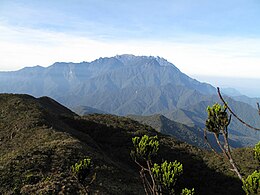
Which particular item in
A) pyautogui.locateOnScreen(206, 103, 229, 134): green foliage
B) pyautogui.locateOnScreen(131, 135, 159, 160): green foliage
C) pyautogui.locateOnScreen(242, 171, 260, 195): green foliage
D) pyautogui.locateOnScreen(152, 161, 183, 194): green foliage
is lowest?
pyautogui.locateOnScreen(152, 161, 183, 194): green foliage

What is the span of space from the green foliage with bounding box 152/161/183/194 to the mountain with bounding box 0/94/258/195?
352 centimetres

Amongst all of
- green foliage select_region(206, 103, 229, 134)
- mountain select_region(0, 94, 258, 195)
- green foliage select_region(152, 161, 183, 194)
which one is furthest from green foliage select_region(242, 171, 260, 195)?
mountain select_region(0, 94, 258, 195)

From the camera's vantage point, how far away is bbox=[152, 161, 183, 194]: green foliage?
24.4 ft

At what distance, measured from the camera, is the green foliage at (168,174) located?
24.4 ft

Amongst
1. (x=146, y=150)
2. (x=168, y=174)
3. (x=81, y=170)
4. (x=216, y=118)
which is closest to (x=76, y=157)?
(x=81, y=170)

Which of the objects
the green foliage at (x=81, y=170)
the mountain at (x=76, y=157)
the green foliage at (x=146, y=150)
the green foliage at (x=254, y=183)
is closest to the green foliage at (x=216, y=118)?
the green foliage at (x=254, y=183)

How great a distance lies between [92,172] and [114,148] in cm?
3180

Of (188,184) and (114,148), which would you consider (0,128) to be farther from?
(188,184)

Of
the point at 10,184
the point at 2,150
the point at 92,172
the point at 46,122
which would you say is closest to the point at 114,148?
the point at 46,122

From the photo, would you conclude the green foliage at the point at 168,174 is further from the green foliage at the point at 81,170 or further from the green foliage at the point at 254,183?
the green foliage at the point at 81,170

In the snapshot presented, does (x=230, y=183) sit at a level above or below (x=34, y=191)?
below

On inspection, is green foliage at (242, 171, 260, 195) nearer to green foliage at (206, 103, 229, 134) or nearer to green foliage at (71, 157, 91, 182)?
green foliage at (206, 103, 229, 134)

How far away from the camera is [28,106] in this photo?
67188 millimetres

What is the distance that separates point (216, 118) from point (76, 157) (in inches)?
1276
